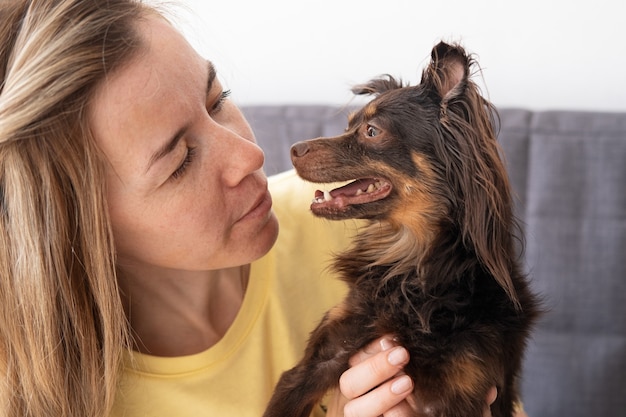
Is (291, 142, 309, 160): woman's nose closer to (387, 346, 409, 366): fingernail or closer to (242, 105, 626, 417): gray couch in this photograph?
(387, 346, 409, 366): fingernail

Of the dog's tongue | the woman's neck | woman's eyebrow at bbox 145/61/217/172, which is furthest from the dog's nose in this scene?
the woman's neck

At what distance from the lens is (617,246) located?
233 cm

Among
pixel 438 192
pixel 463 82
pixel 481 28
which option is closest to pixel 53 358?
pixel 438 192

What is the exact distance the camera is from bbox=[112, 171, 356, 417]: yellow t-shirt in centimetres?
179

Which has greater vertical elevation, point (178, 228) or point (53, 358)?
point (178, 228)

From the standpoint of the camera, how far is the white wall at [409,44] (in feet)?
8.75

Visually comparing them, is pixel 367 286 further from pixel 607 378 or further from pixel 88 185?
pixel 607 378

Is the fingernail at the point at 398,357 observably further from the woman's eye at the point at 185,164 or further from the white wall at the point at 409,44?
the white wall at the point at 409,44

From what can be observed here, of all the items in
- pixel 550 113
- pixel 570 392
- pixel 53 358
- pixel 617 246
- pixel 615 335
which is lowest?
pixel 570 392

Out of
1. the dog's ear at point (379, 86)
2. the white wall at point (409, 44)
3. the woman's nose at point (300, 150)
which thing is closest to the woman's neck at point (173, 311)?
the woman's nose at point (300, 150)

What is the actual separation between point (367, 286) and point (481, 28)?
1431 mm

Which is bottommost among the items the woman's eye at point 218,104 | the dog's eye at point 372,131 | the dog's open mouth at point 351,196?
the dog's open mouth at point 351,196

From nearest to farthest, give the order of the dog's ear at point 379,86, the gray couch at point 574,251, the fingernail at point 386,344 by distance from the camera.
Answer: the fingernail at point 386,344 → the dog's ear at point 379,86 → the gray couch at point 574,251

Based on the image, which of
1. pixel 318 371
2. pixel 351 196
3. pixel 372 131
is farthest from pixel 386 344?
pixel 372 131
